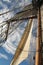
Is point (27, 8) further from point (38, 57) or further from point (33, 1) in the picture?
point (38, 57)

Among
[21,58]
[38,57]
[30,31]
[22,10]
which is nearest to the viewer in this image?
[38,57]

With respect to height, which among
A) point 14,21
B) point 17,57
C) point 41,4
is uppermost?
point 41,4

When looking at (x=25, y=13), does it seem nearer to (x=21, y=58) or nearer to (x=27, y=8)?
(x=27, y=8)

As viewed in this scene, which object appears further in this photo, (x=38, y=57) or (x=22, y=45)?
(x=22, y=45)

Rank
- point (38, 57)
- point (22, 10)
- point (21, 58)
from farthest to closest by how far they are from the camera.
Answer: point (22, 10) < point (21, 58) < point (38, 57)

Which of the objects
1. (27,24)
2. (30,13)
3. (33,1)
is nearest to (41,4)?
(33,1)

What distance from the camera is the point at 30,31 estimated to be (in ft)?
48.3

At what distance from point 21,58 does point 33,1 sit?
3648mm

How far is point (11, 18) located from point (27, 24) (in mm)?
1258

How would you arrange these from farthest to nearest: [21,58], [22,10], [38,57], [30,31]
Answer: [22,10] < [30,31] < [21,58] < [38,57]

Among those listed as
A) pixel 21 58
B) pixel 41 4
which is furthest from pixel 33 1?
pixel 21 58

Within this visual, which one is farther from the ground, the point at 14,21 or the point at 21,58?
the point at 14,21

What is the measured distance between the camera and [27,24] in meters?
15.8

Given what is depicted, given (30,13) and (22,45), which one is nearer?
(22,45)
